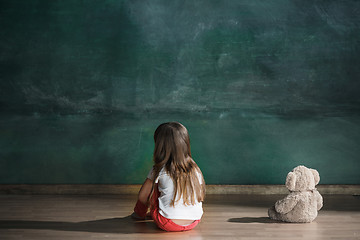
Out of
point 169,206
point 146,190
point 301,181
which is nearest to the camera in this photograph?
point 169,206

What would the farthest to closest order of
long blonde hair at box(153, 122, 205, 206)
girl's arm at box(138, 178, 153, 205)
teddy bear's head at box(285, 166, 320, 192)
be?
1. teddy bear's head at box(285, 166, 320, 192)
2. girl's arm at box(138, 178, 153, 205)
3. long blonde hair at box(153, 122, 205, 206)

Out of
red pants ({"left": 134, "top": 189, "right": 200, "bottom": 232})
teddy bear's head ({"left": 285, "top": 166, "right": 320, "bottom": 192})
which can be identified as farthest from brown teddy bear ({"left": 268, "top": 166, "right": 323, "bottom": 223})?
red pants ({"left": 134, "top": 189, "right": 200, "bottom": 232})

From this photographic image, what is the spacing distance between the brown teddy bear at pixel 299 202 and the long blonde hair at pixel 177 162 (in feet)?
1.89

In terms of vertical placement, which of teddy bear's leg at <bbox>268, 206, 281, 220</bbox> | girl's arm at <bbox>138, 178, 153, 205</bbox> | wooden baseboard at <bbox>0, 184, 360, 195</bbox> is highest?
girl's arm at <bbox>138, 178, 153, 205</bbox>

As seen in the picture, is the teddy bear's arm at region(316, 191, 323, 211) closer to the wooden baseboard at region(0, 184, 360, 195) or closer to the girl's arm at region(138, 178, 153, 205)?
the wooden baseboard at region(0, 184, 360, 195)

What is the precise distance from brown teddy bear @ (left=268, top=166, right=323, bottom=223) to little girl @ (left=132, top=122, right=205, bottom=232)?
568mm

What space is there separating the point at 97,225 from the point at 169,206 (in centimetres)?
51

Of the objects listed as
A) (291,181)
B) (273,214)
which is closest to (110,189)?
(273,214)

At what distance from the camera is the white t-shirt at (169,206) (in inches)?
93.8

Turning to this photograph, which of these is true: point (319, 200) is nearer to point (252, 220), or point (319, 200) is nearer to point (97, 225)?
point (252, 220)

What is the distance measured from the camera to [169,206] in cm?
238

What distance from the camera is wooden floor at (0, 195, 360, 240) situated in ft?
7.82

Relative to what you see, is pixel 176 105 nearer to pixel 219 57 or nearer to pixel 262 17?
pixel 219 57

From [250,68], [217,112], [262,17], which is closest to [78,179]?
[217,112]
